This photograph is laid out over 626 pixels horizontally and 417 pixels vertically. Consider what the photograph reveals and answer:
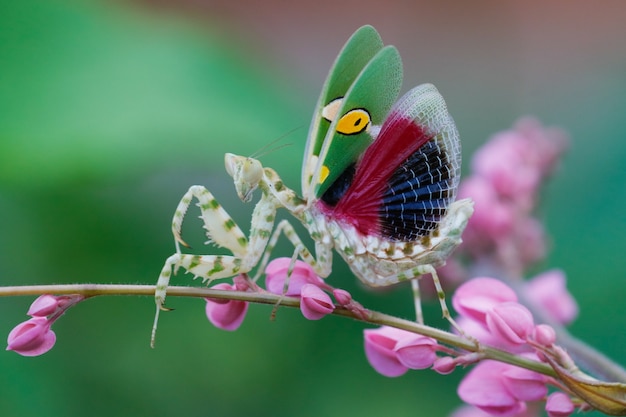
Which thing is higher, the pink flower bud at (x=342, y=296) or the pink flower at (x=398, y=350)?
the pink flower bud at (x=342, y=296)

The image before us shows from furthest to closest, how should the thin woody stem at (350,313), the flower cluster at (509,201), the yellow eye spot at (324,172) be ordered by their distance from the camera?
the flower cluster at (509,201) → the yellow eye spot at (324,172) → the thin woody stem at (350,313)

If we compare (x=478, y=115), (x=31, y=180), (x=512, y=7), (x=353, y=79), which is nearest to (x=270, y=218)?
(x=353, y=79)

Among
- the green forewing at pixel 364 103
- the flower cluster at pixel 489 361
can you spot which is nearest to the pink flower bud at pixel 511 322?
the flower cluster at pixel 489 361

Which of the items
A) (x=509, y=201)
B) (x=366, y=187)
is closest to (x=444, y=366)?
(x=366, y=187)

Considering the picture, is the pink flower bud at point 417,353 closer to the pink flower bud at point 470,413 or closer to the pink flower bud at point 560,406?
the pink flower bud at point 560,406

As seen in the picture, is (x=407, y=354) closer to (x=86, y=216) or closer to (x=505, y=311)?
(x=505, y=311)

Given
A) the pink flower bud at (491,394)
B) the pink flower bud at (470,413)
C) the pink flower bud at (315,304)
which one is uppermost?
the pink flower bud at (315,304)

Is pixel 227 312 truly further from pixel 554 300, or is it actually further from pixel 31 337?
pixel 554 300
